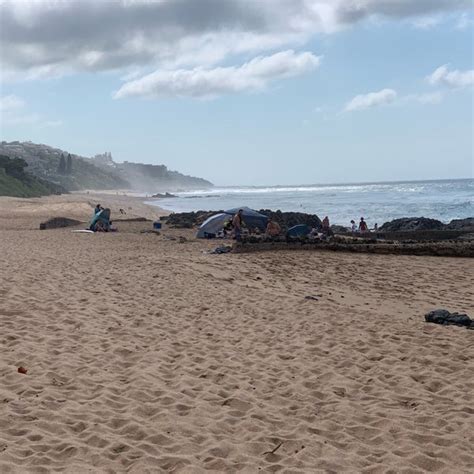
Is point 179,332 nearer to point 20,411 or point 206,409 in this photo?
point 206,409

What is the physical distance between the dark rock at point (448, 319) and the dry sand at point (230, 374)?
0.77ft

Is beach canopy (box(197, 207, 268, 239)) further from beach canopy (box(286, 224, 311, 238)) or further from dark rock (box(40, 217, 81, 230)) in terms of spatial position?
dark rock (box(40, 217, 81, 230))

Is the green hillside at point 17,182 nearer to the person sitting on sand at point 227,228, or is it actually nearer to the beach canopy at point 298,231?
the person sitting on sand at point 227,228

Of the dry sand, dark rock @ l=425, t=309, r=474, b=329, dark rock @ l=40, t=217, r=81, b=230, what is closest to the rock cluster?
the dry sand

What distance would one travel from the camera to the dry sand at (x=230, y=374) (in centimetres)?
417

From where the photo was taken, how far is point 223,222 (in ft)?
77.7

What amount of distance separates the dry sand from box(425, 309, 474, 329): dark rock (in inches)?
9.2

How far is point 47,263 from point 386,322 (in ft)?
27.1

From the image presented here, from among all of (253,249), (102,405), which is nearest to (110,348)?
(102,405)

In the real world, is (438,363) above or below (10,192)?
below

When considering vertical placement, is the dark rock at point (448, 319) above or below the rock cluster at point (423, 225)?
below

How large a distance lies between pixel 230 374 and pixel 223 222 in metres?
17.8

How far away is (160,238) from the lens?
73.7ft

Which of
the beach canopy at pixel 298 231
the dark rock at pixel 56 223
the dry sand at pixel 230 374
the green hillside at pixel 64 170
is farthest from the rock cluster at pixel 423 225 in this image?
the green hillside at pixel 64 170
